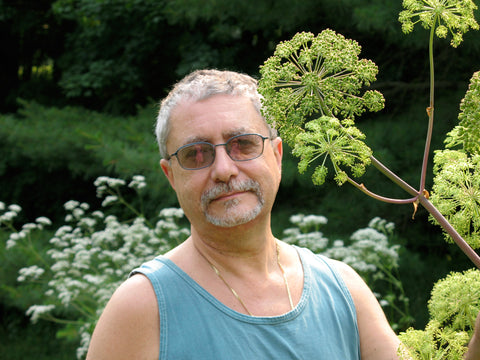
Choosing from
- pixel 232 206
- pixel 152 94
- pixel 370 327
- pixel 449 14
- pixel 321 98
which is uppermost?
pixel 152 94

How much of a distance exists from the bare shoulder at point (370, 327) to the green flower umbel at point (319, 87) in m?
0.86

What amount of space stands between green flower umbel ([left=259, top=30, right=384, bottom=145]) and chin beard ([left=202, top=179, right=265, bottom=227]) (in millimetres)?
515

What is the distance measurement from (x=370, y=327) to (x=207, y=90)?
789 millimetres

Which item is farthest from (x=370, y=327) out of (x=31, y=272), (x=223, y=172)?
(x=31, y=272)

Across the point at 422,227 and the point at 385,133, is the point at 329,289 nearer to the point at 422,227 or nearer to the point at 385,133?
the point at 385,133

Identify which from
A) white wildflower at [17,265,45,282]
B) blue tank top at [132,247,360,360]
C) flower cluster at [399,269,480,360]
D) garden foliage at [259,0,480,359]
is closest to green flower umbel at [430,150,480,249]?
garden foliage at [259,0,480,359]

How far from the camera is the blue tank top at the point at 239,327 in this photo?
53.9 inches

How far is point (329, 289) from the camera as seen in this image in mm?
1591

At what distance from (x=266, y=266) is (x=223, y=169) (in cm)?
38

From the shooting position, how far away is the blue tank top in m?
1.37

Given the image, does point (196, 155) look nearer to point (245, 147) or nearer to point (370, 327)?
point (245, 147)

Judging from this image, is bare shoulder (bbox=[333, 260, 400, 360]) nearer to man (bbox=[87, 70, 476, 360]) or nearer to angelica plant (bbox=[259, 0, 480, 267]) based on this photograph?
man (bbox=[87, 70, 476, 360])

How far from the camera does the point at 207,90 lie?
1.43 meters

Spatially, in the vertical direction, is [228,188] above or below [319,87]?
below
